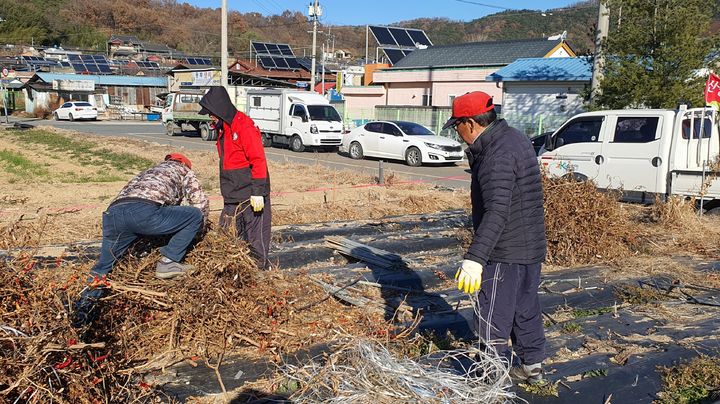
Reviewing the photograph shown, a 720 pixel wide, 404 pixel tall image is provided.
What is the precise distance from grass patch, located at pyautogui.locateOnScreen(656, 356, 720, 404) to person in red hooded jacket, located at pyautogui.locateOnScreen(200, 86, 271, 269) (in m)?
3.26

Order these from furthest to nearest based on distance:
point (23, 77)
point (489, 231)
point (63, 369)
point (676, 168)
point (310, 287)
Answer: point (23, 77) → point (676, 168) → point (310, 287) → point (489, 231) → point (63, 369)

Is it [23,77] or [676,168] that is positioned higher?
[23,77]

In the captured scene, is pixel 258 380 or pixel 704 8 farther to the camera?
pixel 704 8

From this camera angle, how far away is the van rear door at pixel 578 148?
10891mm

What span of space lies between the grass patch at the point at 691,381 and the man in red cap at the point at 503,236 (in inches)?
28.8

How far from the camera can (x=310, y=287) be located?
514 centimetres

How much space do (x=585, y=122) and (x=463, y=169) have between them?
25.7 feet

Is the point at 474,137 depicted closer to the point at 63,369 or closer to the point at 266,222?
the point at 63,369

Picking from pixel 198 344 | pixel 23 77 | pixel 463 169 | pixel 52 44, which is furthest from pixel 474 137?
pixel 52 44

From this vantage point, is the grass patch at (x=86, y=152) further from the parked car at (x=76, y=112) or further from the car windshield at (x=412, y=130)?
the parked car at (x=76, y=112)

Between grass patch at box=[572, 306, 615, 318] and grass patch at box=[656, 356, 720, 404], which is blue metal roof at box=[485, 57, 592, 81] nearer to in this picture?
grass patch at box=[572, 306, 615, 318]

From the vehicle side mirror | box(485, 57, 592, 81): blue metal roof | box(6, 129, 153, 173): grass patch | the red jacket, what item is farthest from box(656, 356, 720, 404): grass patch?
box(485, 57, 592, 81): blue metal roof

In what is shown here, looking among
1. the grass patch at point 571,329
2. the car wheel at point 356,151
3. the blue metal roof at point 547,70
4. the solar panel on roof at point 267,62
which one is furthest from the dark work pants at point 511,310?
the solar panel on roof at point 267,62

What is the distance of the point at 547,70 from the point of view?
23.0 meters
